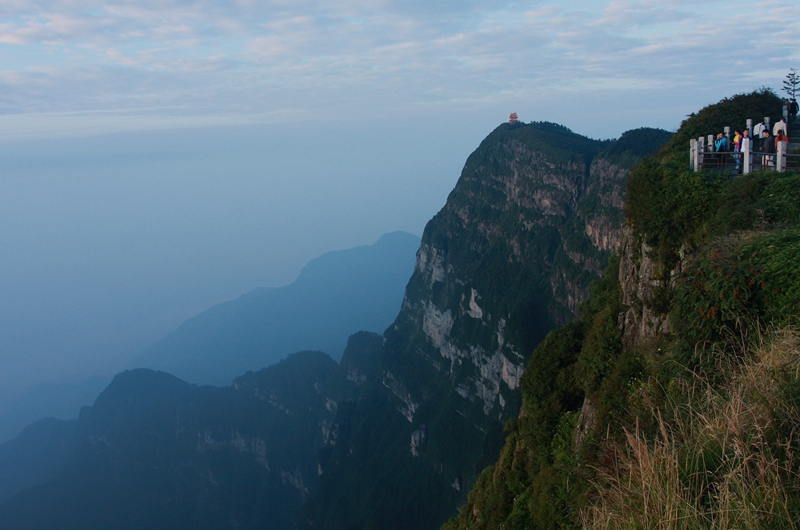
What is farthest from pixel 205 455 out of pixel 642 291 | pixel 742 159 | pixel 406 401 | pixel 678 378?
pixel 678 378

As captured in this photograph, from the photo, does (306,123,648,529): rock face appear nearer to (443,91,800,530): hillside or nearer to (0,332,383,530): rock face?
(0,332,383,530): rock face

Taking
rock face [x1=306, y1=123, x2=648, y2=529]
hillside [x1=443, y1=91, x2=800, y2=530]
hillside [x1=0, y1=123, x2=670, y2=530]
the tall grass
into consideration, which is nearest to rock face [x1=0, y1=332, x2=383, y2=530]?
hillside [x1=0, y1=123, x2=670, y2=530]

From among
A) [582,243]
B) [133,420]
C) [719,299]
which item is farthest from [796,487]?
[133,420]

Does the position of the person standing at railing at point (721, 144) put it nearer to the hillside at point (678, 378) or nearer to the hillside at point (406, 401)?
the hillside at point (678, 378)

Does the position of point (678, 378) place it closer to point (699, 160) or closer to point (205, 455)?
point (699, 160)

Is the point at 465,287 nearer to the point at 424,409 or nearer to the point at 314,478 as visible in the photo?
the point at 424,409

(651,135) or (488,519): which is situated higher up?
(651,135)

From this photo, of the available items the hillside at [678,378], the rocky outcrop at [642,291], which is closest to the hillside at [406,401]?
the hillside at [678,378]
